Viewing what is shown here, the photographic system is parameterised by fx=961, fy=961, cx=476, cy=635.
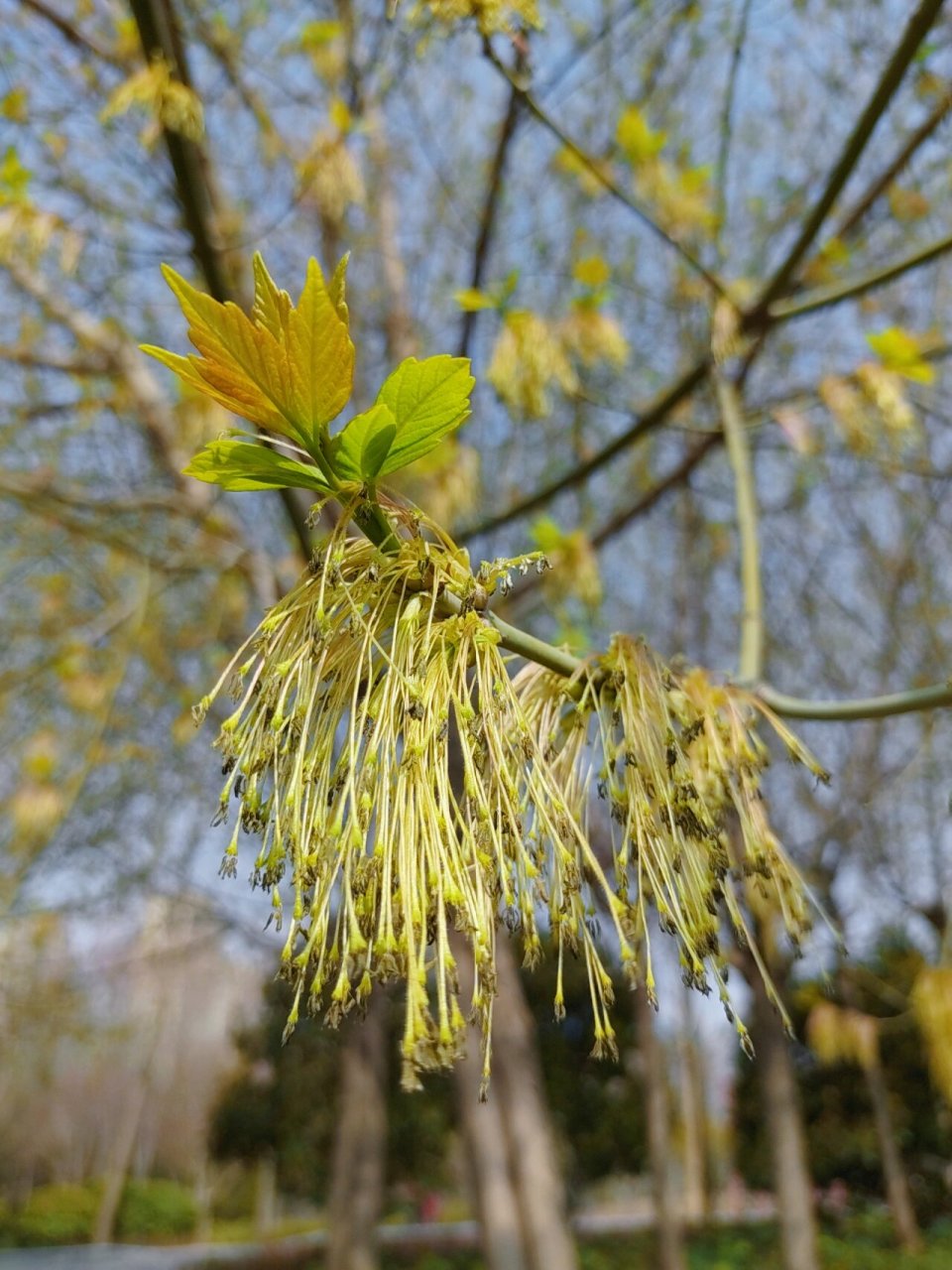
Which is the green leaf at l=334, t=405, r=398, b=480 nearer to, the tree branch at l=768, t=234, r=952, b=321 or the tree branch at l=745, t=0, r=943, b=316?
the tree branch at l=745, t=0, r=943, b=316

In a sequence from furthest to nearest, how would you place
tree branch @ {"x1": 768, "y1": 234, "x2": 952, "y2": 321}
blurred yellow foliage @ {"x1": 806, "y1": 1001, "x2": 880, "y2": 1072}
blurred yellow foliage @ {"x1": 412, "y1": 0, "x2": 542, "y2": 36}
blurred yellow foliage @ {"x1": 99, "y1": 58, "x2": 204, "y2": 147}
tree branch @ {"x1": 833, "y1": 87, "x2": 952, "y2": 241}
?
blurred yellow foliage @ {"x1": 806, "y1": 1001, "x2": 880, "y2": 1072} < tree branch @ {"x1": 833, "y1": 87, "x2": 952, "y2": 241} < tree branch @ {"x1": 768, "y1": 234, "x2": 952, "y2": 321} < blurred yellow foliage @ {"x1": 99, "y1": 58, "x2": 204, "y2": 147} < blurred yellow foliage @ {"x1": 412, "y1": 0, "x2": 542, "y2": 36}

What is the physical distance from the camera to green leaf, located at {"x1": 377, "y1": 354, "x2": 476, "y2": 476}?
62 cm

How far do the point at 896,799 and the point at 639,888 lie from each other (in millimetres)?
6301

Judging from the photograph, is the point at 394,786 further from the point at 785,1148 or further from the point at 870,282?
the point at 785,1148

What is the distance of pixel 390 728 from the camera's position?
0.66 meters

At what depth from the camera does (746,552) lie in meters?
1.43

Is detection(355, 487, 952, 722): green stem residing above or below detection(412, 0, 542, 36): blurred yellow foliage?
below

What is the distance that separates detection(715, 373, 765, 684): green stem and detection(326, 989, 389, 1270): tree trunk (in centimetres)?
566

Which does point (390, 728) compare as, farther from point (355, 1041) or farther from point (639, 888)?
point (355, 1041)

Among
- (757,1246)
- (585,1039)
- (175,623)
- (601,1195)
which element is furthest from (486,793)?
(601,1195)

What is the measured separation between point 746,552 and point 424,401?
91cm

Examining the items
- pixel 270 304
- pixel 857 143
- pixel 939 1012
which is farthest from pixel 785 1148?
pixel 270 304

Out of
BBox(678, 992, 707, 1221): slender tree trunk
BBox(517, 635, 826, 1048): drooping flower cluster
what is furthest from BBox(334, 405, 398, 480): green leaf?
BBox(678, 992, 707, 1221): slender tree trunk

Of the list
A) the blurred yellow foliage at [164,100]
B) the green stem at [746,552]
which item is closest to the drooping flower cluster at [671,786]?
the green stem at [746,552]
